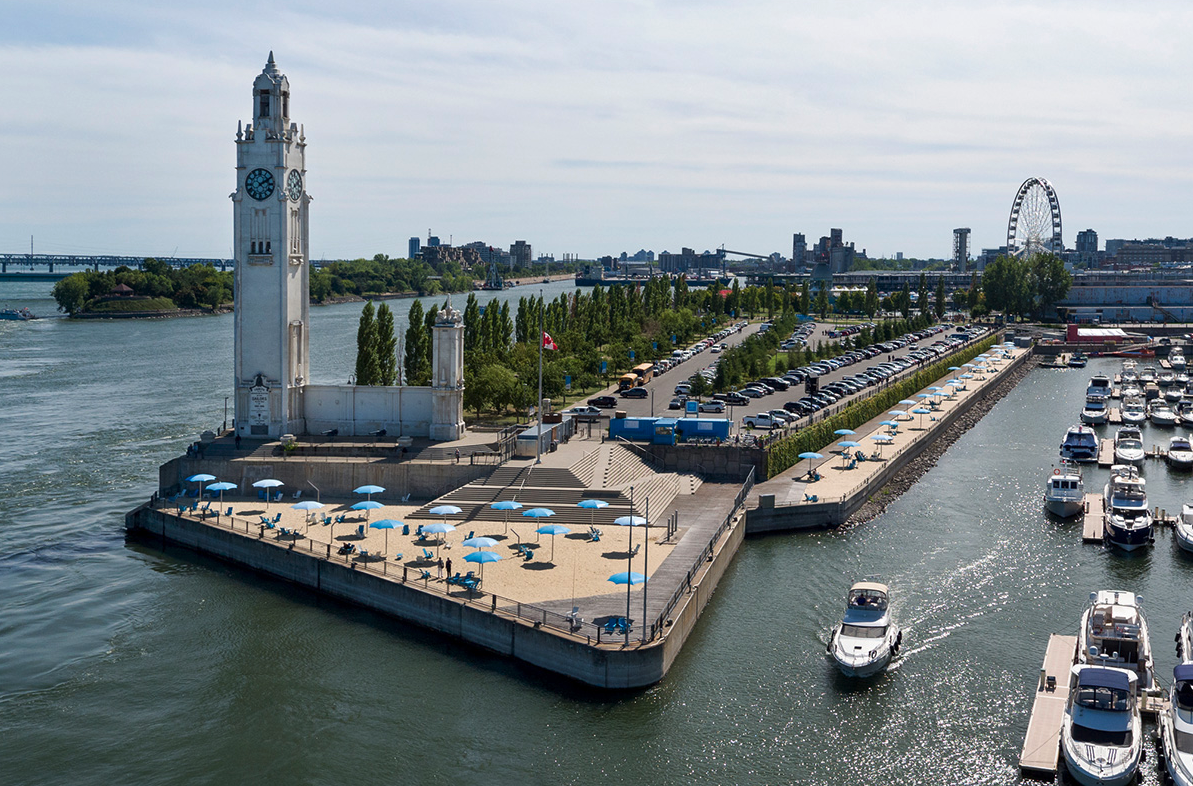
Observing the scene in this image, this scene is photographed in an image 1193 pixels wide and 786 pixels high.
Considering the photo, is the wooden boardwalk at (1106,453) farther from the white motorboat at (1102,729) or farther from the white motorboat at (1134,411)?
the white motorboat at (1102,729)

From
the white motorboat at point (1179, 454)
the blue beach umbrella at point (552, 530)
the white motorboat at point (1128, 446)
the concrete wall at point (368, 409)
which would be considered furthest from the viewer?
the white motorboat at point (1128, 446)

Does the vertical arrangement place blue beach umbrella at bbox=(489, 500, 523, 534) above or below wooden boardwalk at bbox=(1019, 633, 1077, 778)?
above

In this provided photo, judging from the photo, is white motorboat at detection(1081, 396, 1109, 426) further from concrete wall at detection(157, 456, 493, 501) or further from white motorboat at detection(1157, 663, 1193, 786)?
white motorboat at detection(1157, 663, 1193, 786)

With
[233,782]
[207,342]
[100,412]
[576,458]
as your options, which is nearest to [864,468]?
[576,458]

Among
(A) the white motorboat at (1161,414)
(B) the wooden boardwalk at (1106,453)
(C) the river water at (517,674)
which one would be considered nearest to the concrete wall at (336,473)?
(C) the river water at (517,674)

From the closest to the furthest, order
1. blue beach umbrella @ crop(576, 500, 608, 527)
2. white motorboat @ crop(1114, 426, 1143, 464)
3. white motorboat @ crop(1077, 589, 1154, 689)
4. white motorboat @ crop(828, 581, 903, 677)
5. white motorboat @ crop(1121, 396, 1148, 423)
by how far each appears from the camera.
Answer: white motorboat @ crop(1077, 589, 1154, 689) → white motorboat @ crop(828, 581, 903, 677) → blue beach umbrella @ crop(576, 500, 608, 527) → white motorboat @ crop(1114, 426, 1143, 464) → white motorboat @ crop(1121, 396, 1148, 423)

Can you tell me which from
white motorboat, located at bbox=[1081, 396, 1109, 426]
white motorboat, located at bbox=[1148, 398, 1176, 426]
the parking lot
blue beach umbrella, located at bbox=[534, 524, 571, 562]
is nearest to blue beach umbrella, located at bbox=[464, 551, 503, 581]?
blue beach umbrella, located at bbox=[534, 524, 571, 562]
